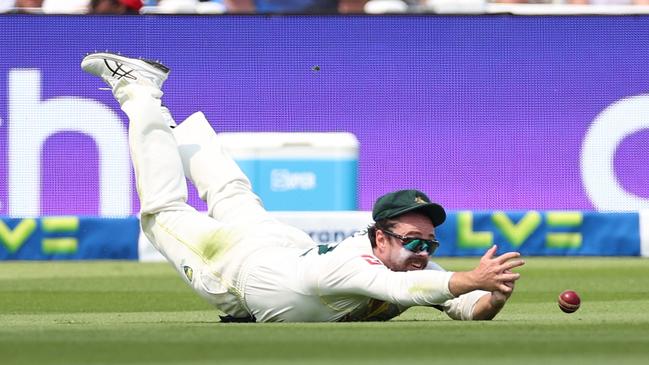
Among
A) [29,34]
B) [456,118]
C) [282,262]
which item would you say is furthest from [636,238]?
[282,262]

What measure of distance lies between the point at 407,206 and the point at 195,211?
4.69ft

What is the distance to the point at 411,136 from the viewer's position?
13.2 m

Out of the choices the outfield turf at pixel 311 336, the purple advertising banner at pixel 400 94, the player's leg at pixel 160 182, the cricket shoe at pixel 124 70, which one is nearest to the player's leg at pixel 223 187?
the player's leg at pixel 160 182

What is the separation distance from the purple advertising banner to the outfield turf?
3781mm

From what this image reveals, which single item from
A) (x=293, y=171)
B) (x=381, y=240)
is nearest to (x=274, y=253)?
(x=381, y=240)

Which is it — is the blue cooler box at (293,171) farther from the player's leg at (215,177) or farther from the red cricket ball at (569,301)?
the red cricket ball at (569,301)

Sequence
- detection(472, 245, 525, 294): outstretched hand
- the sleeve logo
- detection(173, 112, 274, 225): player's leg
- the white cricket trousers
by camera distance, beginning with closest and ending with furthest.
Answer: detection(472, 245, 525, 294): outstretched hand → the sleeve logo → the white cricket trousers → detection(173, 112, 274, 225): player's leg

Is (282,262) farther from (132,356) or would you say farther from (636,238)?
(636,238)

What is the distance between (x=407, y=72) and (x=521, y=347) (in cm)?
806

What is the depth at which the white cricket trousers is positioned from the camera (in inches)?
277

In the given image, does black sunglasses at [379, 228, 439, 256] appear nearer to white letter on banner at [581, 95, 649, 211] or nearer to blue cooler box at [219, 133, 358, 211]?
blue cooler box at [219, 133, 358, 211]

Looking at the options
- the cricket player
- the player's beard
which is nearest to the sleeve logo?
the cricket player

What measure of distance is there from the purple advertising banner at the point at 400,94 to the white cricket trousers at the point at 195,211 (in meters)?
4.84

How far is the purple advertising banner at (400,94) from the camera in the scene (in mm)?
13031
